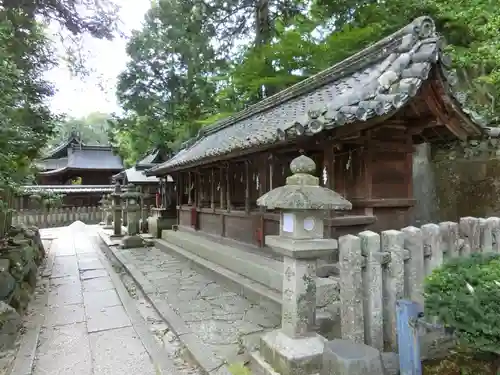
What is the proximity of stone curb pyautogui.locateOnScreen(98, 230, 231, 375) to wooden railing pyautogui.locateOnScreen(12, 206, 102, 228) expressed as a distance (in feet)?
59.7

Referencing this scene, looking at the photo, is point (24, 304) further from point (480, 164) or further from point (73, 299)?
point (480, 164)

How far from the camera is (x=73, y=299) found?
705 centimetres

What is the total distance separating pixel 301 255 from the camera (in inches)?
137

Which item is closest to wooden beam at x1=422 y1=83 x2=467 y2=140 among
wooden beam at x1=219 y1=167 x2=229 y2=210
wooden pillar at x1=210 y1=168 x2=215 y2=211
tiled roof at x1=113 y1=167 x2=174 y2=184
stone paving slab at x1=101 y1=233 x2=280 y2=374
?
stone paving slab at x1=101 y1=233 x2=280 y2=374

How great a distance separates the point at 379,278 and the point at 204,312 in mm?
3437

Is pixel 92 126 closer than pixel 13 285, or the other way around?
pixel 13 285

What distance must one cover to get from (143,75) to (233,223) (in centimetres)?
1930

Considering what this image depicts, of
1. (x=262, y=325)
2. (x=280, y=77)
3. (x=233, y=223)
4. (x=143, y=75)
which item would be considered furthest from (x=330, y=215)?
(x=143, y=75)

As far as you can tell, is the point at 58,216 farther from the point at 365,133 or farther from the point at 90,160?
the point at 365,133

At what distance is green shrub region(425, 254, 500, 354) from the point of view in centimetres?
235

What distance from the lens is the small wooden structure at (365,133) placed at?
4324mm

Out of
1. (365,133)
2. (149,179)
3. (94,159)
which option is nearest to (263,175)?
(365,133)

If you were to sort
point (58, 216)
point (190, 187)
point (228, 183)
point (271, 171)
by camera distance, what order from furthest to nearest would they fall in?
point (58, 216) < point (190, 187) < point (228, 183) < point (271, 171)

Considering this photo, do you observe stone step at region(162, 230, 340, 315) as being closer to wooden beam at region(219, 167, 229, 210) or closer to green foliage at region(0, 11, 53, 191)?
wooden beam at region(219, 167, 229, 210)
